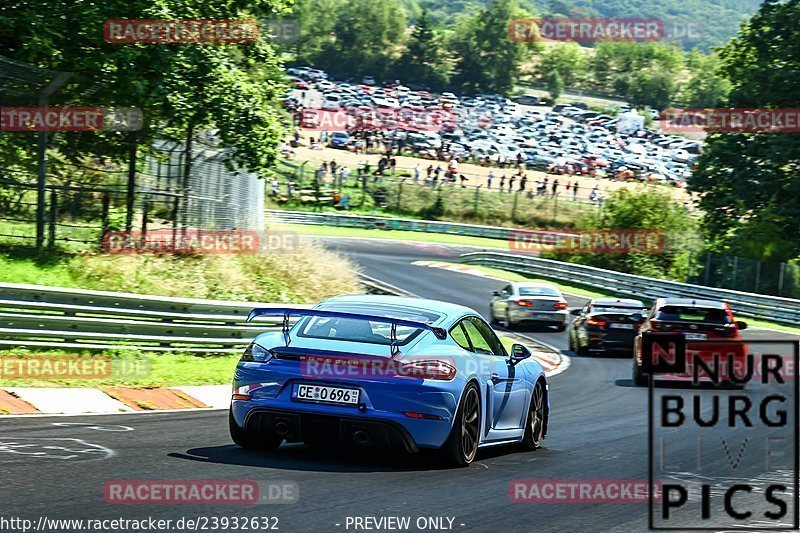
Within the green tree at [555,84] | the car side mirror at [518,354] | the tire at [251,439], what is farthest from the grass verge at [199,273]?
the green tree at [555,84]

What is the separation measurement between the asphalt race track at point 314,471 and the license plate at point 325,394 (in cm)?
50

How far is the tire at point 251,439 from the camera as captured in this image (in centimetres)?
940

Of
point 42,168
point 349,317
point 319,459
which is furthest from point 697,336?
point 319,459

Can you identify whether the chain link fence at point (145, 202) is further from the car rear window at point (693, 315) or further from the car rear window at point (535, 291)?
the car rear window at point (535, 291)

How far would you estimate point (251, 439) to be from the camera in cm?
949

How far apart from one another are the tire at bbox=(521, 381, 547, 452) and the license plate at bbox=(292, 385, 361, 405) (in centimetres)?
276

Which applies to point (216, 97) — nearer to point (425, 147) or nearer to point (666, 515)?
point (666, 515)

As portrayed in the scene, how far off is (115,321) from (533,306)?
16.9 m

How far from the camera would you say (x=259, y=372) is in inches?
356

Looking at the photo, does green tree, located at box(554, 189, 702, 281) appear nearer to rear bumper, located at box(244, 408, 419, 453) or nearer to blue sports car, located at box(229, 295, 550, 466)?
blue sports car, located at box(229, 295, 550, 466)

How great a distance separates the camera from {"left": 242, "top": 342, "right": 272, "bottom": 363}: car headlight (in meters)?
9.13

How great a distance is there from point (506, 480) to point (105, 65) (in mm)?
13528

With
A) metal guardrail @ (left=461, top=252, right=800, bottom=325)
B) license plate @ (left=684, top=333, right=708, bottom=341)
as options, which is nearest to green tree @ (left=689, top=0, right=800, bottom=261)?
metal guardrail @ (left=461, top=252, right=800, bottom=325)

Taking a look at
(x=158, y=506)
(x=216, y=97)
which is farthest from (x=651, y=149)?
(x=158, y=506)
